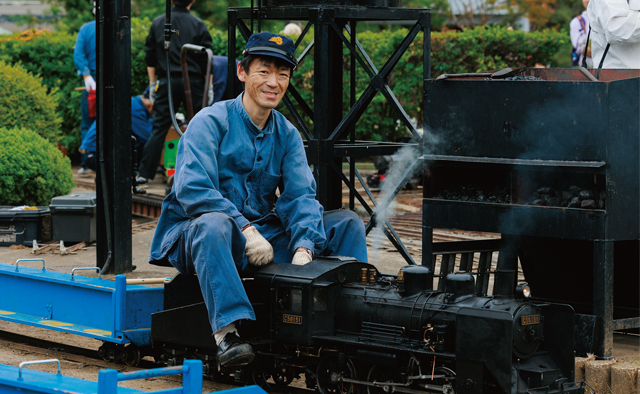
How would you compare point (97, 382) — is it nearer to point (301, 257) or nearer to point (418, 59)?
point (301, 257)

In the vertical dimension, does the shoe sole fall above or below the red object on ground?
below

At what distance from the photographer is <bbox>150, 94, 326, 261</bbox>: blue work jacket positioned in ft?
14.8

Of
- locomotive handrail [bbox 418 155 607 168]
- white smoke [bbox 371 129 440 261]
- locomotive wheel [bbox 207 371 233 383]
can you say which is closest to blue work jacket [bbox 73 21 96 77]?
white smoke [bbox 371 129 440 261]

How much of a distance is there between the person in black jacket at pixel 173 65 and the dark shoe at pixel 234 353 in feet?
19.7

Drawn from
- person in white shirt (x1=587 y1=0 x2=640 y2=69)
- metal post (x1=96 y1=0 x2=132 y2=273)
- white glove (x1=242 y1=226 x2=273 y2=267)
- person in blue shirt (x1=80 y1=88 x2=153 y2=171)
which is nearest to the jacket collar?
white glove (x1=242 y1=226 x2=273 y2=267)

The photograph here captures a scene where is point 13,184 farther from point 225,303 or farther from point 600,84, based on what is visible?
point 600,84

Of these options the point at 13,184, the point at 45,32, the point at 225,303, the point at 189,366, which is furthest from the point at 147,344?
the point at 45,32

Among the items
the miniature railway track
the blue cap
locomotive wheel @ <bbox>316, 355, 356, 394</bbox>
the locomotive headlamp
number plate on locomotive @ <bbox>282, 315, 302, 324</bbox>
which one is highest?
the blue cap

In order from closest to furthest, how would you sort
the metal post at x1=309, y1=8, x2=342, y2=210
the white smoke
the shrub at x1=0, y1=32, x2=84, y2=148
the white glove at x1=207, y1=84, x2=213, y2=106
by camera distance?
the white smoke
the metal post at x1=309, y1=8, x2=342, y2=210
the white glove at x1=207, y1=84, x2=213, y2=106
the shrub at x1=0, y1=32, x2=84, y2=148

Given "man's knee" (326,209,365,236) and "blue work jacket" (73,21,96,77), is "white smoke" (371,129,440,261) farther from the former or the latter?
"blue work jacket" (73,21,96,77)

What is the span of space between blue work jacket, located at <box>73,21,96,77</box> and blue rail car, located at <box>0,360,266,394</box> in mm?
8806

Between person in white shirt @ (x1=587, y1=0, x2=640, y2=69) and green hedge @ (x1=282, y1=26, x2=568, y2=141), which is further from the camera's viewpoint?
green hedge @ (x1=282, y1=26, x2=568, y2=141)

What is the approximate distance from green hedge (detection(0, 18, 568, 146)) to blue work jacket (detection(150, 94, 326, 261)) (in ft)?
29.6

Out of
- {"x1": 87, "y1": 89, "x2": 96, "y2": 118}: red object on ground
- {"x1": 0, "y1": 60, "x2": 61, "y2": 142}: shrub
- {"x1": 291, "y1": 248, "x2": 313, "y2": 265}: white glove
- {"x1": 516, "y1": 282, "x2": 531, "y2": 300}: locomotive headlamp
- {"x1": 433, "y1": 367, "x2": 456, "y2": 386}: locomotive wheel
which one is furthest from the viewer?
{"x1": 87, "y1": 89, "x2": 96, "y2": 118}: red object on ground
